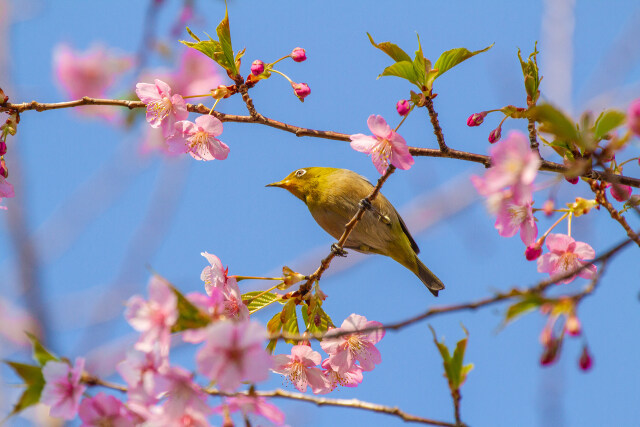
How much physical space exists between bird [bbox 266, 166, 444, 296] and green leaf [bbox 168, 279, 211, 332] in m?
2.70

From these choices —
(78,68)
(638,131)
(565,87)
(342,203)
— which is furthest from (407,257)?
(78,68)

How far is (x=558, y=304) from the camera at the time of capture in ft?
4.63

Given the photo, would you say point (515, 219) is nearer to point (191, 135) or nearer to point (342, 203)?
point (191, 135)

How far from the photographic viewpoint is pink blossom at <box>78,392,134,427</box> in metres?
1.67

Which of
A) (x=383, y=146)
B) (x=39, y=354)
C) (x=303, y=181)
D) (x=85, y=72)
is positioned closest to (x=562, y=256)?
(x=383, y=146)

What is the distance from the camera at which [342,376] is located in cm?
261

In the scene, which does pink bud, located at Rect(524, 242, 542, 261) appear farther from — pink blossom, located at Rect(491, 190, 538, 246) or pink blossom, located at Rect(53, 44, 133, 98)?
pink blossom, located at Rect(53, 44, 133, 98)

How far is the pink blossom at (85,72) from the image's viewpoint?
7.52m

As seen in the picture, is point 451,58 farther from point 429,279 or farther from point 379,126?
point 429,279

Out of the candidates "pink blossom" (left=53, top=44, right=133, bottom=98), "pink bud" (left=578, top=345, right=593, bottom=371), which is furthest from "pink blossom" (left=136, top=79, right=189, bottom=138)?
"pink blossom" (left=53, top=44, right=133, bottom=98)

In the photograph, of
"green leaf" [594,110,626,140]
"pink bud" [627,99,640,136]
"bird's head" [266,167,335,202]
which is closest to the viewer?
"pink bud" [627,99,640,136]

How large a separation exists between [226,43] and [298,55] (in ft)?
1.21

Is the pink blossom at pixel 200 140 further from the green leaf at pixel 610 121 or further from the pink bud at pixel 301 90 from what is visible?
the green leaf at pixel 610 121

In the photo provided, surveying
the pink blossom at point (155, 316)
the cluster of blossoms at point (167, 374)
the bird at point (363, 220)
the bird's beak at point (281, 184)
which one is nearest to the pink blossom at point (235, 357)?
the cluster of blossoms at point (167, 374)
